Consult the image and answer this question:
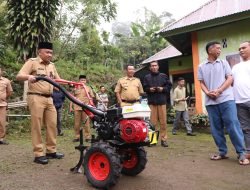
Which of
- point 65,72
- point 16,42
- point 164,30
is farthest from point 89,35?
Answer: point 164,30

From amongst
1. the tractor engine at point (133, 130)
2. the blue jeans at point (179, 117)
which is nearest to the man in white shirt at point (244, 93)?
the tractor engine at point (133, 130)

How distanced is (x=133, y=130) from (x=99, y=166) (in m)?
0.72

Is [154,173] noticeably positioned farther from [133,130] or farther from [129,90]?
[129,90]

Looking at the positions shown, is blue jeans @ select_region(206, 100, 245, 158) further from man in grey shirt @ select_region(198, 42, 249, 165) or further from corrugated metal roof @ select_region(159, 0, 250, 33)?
corrugated metal roof @ select_region(159, 0, 250, 33)

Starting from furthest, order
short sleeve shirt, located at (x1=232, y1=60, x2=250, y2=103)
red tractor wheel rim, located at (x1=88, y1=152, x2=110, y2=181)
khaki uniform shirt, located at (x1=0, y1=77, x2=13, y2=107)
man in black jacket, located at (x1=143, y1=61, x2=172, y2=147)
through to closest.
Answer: khaki uniform shirt, located at (x1=0, y1=77, x2=13, y2=107)
man in black jacket, located at (x1=143, y1=61, x2=172, y2=147)
short sleeve shirt, located at (x1=232, y1=60, x2=250, y2=103)
red tractor wheel rim, located at (x1=88, y1=152, x2=110, y2=181)

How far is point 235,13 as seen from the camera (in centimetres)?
897

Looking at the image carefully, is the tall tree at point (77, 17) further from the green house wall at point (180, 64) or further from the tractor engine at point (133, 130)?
the tractor engine at point (133, 130)

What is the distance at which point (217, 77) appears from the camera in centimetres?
561

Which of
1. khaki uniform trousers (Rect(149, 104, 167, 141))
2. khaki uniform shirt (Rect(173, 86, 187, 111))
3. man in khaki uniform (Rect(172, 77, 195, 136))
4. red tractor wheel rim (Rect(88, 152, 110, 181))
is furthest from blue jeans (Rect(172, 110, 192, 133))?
red tractor wheel rim (Rect(88, 152, 110, 181))

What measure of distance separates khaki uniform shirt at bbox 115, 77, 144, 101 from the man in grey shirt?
1999 millimetres

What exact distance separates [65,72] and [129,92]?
9.28 metres

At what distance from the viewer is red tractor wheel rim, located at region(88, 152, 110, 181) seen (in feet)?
13.4

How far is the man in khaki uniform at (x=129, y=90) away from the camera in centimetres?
741

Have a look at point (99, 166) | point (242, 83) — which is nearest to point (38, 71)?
point (99, 166)
